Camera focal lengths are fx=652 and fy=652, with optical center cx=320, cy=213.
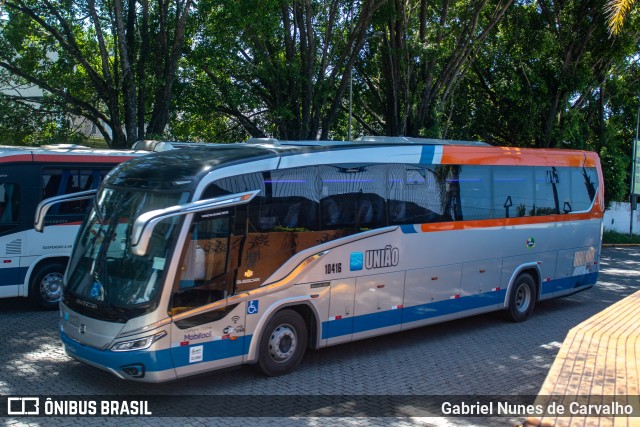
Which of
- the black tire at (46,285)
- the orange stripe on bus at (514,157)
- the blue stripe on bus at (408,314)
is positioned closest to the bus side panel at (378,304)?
the blue stripe on bus at (408,314)

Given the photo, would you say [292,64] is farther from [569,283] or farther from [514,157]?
[569,283]

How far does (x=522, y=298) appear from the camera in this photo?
1314 cm

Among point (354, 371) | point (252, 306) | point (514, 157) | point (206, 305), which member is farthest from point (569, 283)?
point (206, 305)

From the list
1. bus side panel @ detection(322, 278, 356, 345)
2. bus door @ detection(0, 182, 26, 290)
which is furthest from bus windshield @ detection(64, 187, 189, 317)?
bus door @ detection(0, 182, 26, 290)

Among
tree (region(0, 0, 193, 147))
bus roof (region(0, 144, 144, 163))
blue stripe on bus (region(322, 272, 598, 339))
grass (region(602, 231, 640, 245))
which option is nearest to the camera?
blue stripe on bus (region(322, 272, 598, 339))

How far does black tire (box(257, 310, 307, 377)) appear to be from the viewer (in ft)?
27.8

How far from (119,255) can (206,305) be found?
1.17m

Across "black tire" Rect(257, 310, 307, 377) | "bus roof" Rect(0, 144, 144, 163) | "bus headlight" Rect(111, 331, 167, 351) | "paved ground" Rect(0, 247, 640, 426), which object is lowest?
"paved ground" Rect(0, 247, 640, 426)

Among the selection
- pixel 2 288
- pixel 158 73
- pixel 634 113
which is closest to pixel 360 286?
pixel 2 288

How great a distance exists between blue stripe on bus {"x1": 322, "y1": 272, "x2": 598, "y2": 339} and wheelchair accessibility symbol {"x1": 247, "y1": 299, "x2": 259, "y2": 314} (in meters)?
1.31

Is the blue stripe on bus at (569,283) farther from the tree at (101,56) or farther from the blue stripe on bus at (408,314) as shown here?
the tree at (101,56)

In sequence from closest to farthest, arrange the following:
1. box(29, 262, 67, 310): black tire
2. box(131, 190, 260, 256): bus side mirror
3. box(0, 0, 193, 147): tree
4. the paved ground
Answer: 1. box(131, 190, 260, 256): bus side mirror
2. the paved ground
3. box(29, 262, 67, 310): black tire
4. box(0, 0, 193, 147): tree

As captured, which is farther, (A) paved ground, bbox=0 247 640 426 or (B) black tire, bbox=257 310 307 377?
(B) black tire, bbox=257 310 307 377

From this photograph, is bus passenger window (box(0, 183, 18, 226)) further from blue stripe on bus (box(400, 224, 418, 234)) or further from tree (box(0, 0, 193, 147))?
tree (box(0, 0, 193, 147))
